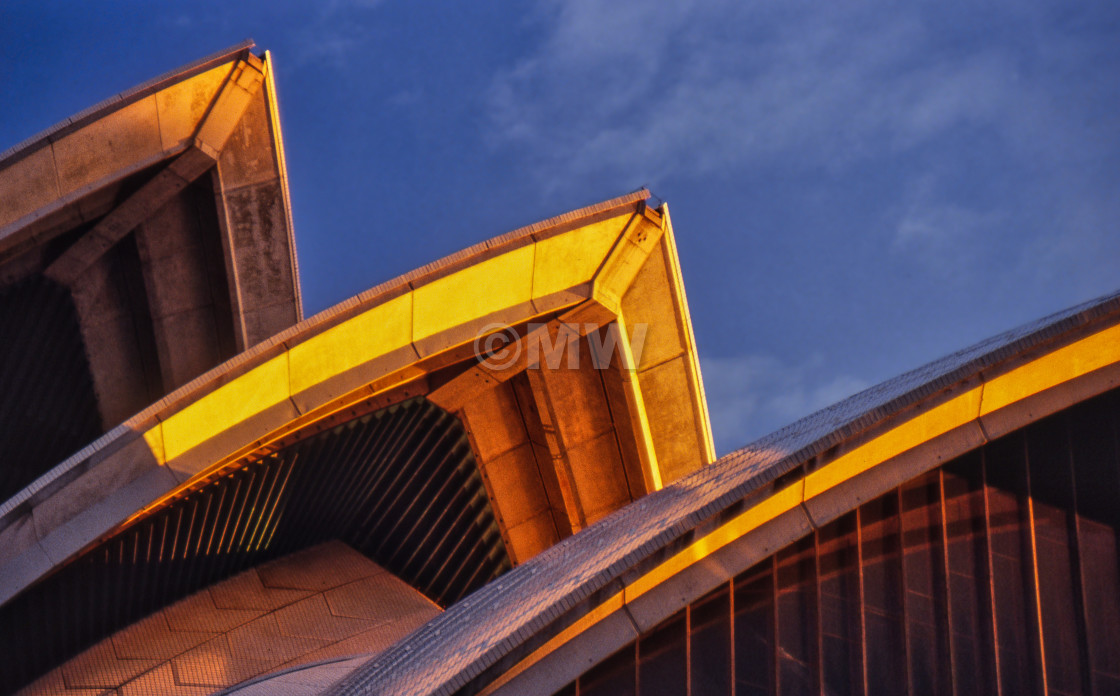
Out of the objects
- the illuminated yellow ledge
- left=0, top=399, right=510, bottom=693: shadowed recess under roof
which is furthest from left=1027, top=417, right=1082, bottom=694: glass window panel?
left=0, top=399, right=510, bottom=693: shadowed recess under roof

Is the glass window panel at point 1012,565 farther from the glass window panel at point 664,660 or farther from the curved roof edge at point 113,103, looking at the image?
the curved roof edge at point 113,103

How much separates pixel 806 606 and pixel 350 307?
6.09 m

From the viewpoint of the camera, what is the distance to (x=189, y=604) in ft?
46.2

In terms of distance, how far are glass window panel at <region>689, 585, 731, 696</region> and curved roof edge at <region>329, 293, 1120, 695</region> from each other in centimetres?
27

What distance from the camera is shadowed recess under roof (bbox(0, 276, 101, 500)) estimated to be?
46.8ft

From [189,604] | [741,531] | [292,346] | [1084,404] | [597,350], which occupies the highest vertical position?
[597,350]

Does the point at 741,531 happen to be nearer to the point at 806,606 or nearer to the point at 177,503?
the point at 806,606

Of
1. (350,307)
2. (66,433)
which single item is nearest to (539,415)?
(350,307)

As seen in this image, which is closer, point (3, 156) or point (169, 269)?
point (3, 156)

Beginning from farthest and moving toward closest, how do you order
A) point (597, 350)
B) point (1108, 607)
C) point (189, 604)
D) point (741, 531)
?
point (597, 350) → point (189, 604) → point (1108, 607) → point (741, 531)

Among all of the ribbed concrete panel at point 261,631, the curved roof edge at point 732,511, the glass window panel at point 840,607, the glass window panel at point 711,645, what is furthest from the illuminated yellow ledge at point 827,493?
the ribbed concrete panel at point 261,631

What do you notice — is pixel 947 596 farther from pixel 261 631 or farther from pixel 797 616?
pixel 261 631

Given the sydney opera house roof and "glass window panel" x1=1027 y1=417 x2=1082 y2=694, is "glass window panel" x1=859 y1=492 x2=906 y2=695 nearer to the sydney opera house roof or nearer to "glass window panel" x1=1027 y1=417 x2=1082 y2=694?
the sydney opera house roof

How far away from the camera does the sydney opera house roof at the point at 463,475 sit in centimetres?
802
